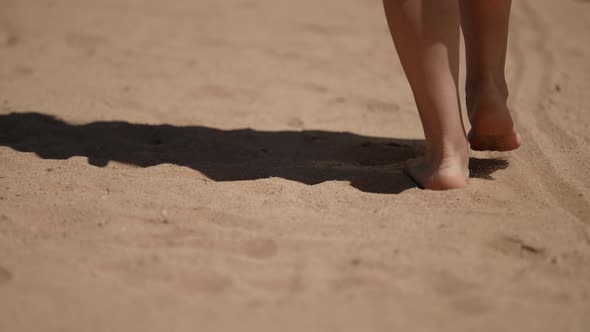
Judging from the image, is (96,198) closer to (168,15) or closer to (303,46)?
(303,46)

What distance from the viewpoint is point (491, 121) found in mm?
2264

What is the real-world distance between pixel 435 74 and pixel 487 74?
36cm

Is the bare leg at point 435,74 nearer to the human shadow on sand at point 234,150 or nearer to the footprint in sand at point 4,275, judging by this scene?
the human shadow on sand at point 234,150

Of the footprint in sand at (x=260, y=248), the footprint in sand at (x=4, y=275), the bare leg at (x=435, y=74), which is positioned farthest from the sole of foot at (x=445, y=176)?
the footprint in sand at (x=4, y=275)

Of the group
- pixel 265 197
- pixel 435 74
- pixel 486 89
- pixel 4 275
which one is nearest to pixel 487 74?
pixel 486 89

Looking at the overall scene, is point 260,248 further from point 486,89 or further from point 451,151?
point 486,89

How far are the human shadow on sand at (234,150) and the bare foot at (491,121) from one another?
12cm

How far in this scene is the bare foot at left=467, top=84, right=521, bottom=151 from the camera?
2.26 metres

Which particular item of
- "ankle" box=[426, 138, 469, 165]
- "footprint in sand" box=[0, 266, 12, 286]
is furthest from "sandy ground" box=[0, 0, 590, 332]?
"ankle" box=[426, 138, 469, 165]

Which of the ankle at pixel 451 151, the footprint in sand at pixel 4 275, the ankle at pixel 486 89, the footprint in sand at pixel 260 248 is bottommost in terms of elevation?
the footprint in sand at pixel 4 275

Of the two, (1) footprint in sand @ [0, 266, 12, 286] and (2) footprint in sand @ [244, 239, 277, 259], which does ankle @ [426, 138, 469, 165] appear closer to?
(2) footprint in sand @ [244, 239, 277, 259]

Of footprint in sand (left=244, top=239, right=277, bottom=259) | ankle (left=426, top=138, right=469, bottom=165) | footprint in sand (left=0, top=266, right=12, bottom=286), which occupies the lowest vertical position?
footprint in sand (left=0, top=266, right=12, bottom=286)

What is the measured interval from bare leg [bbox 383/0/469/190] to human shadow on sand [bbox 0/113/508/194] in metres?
0.15

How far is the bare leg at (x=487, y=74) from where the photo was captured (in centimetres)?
227
